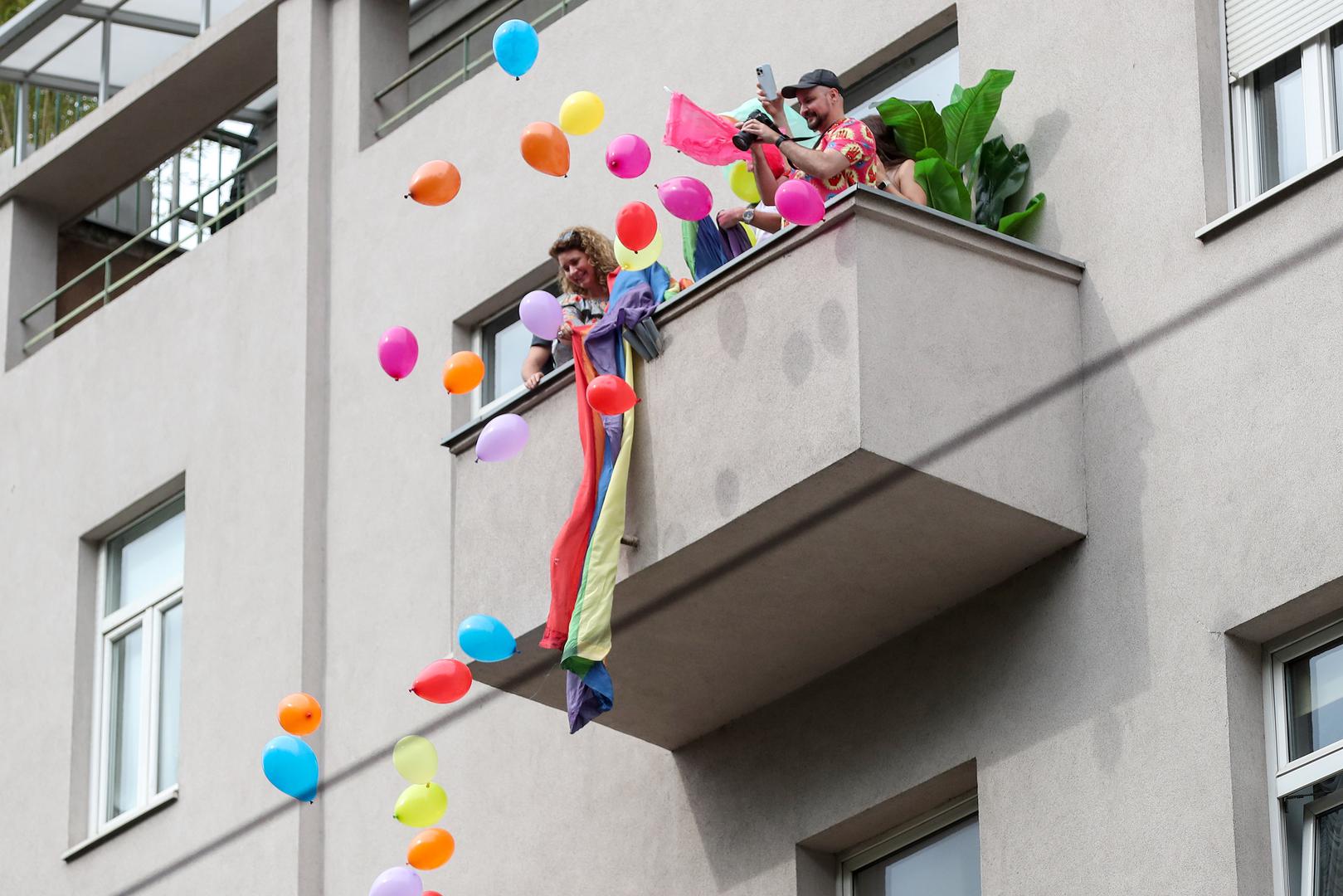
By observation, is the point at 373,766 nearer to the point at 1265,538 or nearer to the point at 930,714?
the point at 930,714

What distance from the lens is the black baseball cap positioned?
12375 millimetres

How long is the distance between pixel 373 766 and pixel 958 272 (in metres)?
5.08

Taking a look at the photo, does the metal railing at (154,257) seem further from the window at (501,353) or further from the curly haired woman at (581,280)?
the curly haired woman at (581,280)

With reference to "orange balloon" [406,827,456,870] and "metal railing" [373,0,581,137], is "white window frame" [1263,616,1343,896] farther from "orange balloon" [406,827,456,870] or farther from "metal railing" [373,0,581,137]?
"metal railing" [373,0,581,137]

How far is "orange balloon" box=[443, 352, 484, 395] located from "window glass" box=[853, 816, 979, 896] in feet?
9.05

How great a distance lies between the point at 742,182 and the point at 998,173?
1.12 m

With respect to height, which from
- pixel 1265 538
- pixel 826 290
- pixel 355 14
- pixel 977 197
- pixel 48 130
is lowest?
pixel 1265 538

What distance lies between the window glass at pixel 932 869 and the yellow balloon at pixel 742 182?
2.88 metres

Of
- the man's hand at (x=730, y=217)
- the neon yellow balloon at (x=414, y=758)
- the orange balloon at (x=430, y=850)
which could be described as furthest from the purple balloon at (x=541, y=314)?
the orange balloon at (x=430, y=850)

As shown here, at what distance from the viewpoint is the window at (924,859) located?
1229 centimetres

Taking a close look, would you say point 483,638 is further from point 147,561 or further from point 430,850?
point 147,561

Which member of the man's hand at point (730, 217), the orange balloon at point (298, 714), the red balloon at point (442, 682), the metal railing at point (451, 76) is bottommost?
the red balloon at point (442, 682)

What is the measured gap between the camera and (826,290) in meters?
11.6

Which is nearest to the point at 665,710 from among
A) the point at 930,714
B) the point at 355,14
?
the point at 930,714
